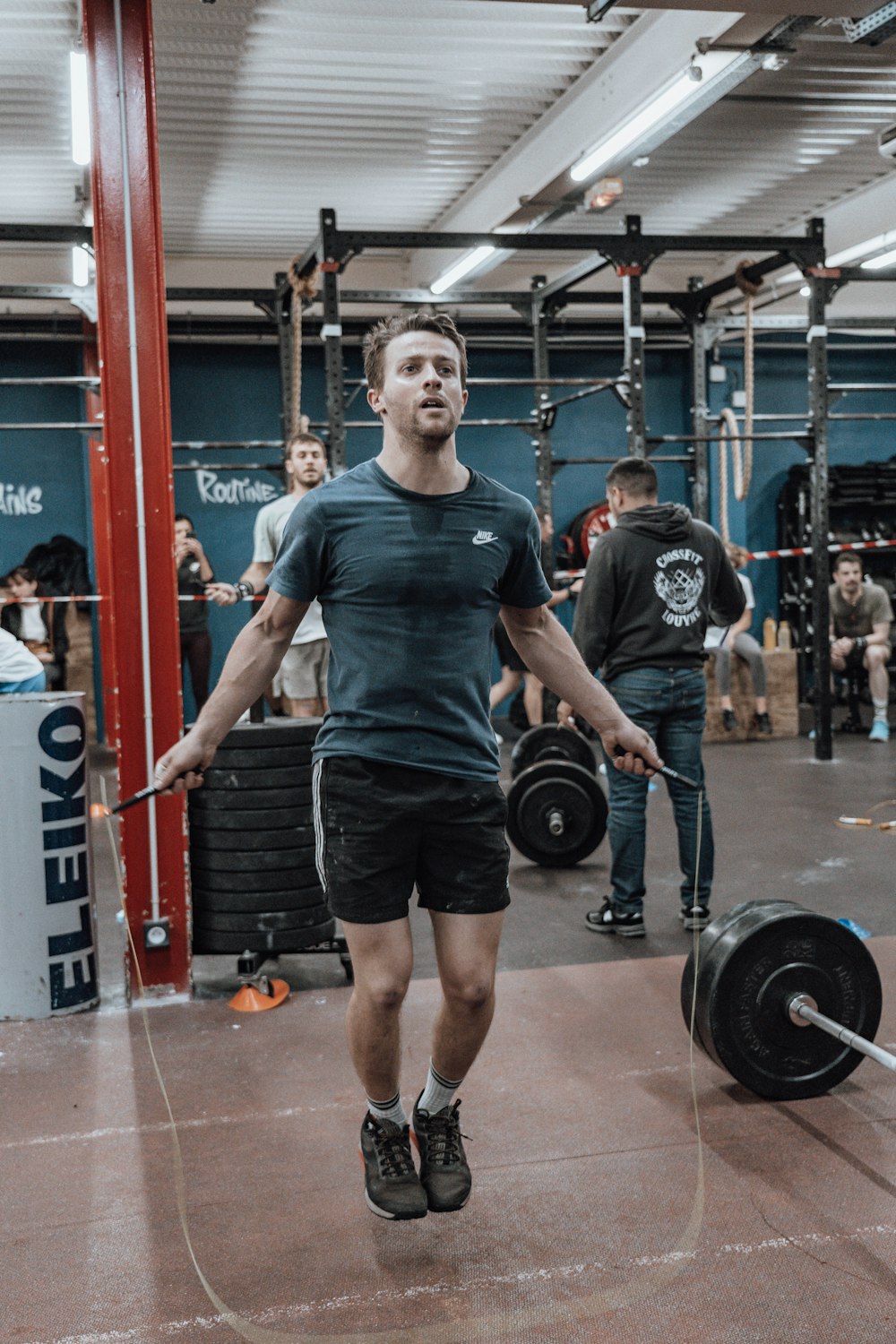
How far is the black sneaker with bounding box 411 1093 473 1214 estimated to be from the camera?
7.22 feet

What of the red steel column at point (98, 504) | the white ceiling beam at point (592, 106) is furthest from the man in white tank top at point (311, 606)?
the red steel column at point (98, 504)

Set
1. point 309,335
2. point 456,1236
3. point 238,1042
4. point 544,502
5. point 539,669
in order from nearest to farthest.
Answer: point 456,1236
point 539,669
point 238,1042
point 544,502
point 309,335

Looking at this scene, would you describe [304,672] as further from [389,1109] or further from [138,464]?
[389,1109]

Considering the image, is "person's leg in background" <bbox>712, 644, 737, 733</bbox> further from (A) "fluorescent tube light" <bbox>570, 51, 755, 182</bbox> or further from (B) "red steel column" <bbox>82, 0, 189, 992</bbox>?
(B) "red steel column" <bbox>82, 0, 189, 992</bbox>

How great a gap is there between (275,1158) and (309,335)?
693 cm

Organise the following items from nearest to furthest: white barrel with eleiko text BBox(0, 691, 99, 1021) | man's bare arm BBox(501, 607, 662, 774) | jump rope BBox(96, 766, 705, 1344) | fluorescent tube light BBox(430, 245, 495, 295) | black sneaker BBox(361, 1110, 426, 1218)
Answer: jump rope BBox(96, 766, 705, 1344), black sneaker BBox(361, 1110, 426, 1218), man's bare arm BBox(501, 607, 662, 774), white barrel with eleiko text BBox(0, 691, 99, 1021), fluorescent tube light BBox(430, 245, 495, 295)

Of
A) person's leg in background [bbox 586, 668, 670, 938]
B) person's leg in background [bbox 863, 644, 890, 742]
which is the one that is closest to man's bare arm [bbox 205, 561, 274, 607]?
person's leg in background [bbox 586, 668, 670, 938]

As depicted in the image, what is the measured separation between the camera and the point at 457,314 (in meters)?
9.76

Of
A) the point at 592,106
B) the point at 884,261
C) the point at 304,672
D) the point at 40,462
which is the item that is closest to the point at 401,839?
the point at 304,672

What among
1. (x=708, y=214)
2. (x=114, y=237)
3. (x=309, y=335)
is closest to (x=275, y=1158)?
(x=114, y=237)

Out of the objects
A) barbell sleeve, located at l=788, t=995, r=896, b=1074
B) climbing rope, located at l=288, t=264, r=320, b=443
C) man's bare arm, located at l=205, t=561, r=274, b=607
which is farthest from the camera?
climbing rope, located at l=288, t=264, r=320, b=443

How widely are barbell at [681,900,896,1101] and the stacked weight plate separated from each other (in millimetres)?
1235

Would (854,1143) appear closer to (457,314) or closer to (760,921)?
(760,921)

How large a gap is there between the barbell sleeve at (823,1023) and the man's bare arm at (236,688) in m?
1.32
